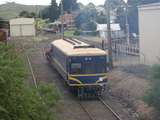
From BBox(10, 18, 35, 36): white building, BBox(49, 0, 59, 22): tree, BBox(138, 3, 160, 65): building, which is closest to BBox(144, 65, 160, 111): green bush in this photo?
BBox(138, 3, 160, 65): building

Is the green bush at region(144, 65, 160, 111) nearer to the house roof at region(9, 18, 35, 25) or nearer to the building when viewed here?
the building

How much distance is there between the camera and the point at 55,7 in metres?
109

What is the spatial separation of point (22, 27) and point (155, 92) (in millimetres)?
73891

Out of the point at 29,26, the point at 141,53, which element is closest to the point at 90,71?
the point at 141,53

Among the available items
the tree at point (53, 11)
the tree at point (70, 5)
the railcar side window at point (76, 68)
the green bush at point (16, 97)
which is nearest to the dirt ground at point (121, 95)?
the railcar side window at point (76, 68)

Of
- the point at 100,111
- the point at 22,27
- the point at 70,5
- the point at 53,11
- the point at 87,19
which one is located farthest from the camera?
the point at 70,5

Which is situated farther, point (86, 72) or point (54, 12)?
point (54, 12)

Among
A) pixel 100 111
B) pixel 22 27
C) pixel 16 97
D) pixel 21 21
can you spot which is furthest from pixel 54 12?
pixel 16 97

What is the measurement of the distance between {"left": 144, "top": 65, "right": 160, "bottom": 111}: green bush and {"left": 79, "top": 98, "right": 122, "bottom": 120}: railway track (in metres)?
1.65

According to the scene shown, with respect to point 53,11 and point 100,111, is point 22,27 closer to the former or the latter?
point 53,11

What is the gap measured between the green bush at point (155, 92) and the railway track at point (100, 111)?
165cm

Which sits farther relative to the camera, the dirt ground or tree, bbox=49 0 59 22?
tree, bbox=49 0 59 22

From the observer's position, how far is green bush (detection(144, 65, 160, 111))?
20.2 metres

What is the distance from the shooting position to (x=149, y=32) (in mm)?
37156
